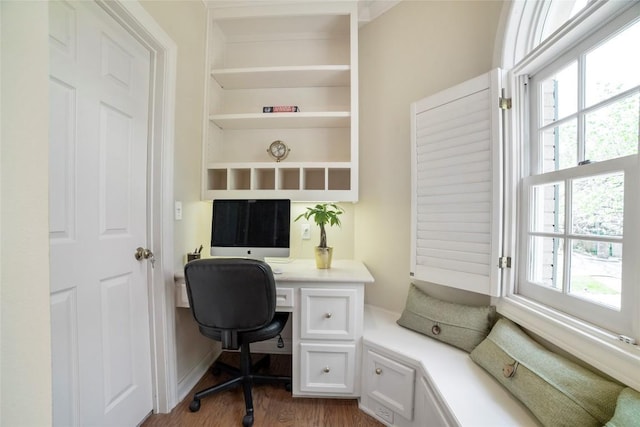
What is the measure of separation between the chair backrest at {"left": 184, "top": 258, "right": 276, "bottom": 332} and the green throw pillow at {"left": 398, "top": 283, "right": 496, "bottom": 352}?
87 cm

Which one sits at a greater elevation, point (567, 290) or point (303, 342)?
point (567, 290)

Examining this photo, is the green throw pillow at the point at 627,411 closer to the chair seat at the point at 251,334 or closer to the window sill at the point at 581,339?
the window sill at the point at 581,339

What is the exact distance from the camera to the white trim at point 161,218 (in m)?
1.35

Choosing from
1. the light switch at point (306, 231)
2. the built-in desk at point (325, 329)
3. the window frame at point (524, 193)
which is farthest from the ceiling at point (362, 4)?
the built-in desk at point (325, 329)

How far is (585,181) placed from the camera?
3.11 ft

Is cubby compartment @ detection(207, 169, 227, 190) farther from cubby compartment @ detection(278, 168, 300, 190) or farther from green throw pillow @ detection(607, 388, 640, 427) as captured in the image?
green throw pillow @ detection(607, 388, 640, 427)

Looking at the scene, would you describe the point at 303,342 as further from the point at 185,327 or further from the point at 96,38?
the point at 96,38

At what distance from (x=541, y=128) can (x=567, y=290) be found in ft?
2.43

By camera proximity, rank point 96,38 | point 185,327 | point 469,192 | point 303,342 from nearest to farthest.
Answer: point 96,38 → point 469,192 → point 303,342 → point 185,327

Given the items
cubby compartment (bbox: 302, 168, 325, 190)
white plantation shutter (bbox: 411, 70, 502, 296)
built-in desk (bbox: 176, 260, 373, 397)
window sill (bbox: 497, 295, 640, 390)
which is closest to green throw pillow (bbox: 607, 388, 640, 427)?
window sill (bbox: 497, 295, 640, 390)

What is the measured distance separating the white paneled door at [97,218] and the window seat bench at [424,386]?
128cm

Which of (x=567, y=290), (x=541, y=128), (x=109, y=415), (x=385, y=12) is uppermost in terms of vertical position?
(x=385, y=12)

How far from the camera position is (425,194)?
1.48 m

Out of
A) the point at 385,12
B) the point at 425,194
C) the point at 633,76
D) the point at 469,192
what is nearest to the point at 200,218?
the point at 425,194
